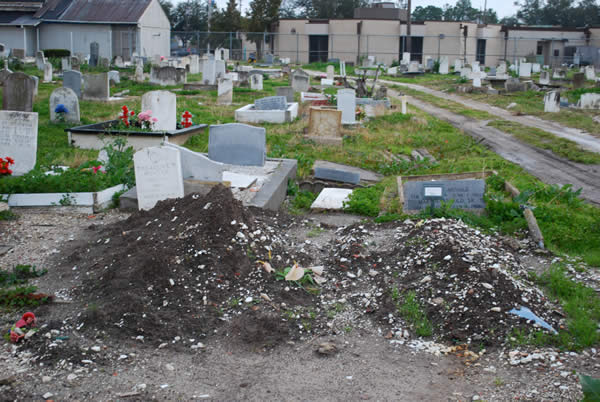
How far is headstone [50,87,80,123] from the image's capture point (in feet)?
46.7

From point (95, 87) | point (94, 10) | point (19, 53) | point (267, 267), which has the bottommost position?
point (267, 267)

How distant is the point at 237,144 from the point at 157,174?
239 cm

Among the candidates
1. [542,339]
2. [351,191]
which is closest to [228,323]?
[542,339]

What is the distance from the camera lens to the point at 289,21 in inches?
2109

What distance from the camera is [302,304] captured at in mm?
5410

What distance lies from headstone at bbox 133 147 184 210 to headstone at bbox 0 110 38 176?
2.78 m

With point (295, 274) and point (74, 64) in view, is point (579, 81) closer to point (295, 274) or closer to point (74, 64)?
point (74, 64)

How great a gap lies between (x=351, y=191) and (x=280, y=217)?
→ 5.89ft

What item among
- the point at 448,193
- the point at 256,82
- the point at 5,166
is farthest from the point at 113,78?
the point at 448,193

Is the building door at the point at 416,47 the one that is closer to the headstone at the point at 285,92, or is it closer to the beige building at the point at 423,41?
the beige building at the point at 423,41

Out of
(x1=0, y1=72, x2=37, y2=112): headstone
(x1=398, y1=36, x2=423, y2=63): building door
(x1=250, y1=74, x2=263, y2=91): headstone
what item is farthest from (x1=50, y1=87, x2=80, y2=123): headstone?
(x1=398, y1=36, x2=423, y2=63): building door

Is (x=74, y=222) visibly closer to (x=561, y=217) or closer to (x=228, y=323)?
(x=228, y=323)

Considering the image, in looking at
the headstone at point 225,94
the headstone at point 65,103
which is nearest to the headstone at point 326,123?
the headstone at point 65,103

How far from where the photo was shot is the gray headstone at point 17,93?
12680 mm
